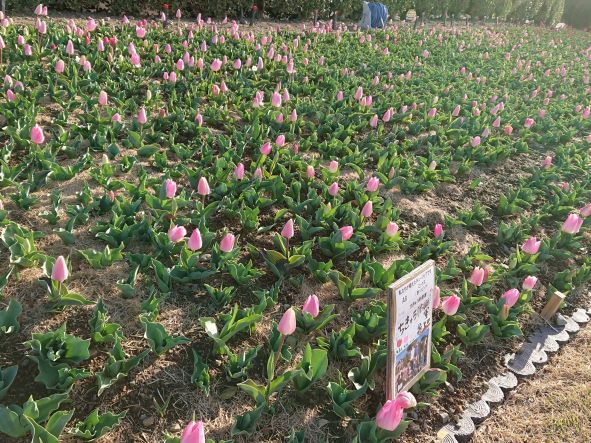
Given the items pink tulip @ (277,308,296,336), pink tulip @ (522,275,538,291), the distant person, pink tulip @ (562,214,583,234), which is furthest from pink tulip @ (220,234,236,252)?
the distant person

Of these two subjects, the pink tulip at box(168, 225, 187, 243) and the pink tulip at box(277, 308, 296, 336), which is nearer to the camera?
the pink tulip at box(277, 308, 296, 336)

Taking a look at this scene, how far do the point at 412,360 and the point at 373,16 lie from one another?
12151 mm

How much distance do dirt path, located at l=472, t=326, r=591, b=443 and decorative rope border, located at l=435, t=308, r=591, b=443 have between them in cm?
4

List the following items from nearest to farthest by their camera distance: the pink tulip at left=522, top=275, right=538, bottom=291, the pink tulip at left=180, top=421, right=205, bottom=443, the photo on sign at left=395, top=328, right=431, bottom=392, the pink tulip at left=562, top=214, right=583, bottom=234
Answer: the pink tulip at left=180, top=421, right=205, bottom=443, the photo on sign at left=395, top=328, right=431, bottom=392, the pink tulip at left=522, top=275, right=538, bottom=291, the pink tulip at left=562, top=214, right=583, bottom=234

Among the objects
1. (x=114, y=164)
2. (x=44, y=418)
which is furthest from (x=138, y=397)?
(x=114, y=164)

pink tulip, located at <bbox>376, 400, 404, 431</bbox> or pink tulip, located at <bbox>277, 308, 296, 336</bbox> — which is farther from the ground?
pink tulip, located at <bbox>277, 308, 296, 336</bbox>

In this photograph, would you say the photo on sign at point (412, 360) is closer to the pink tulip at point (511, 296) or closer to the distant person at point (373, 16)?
the pink tulip at point (511, 296)

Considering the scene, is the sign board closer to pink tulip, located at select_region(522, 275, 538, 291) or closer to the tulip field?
the tulip field

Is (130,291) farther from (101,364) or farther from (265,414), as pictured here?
(265,414)

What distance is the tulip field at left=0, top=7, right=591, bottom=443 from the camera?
7.53ft

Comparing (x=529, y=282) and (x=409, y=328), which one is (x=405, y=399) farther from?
(x=529, y=282)

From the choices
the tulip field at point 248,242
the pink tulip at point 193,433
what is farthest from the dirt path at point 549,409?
Result: the pink tulip at point 193,433

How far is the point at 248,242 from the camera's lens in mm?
3455

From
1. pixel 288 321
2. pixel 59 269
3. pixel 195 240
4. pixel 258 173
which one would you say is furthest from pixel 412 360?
pixel 258 173
